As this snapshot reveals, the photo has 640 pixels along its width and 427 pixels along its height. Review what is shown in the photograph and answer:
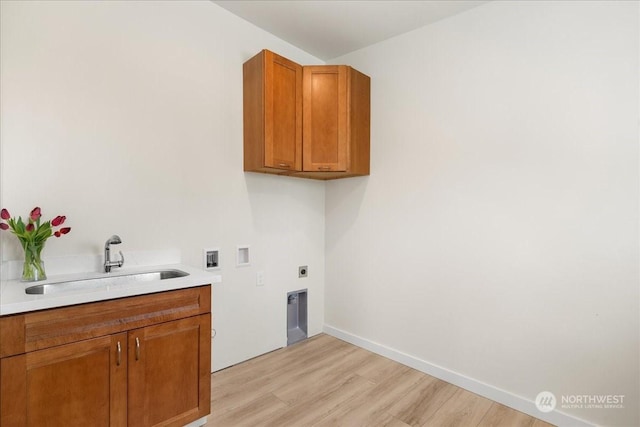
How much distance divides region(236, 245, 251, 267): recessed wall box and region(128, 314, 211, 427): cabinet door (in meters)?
0.79

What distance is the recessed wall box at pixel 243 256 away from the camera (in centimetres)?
262

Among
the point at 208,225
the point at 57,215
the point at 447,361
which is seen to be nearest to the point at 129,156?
the point at 57,215

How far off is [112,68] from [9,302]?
1.43 metres

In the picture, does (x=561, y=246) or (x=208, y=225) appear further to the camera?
(x=208, y=225)

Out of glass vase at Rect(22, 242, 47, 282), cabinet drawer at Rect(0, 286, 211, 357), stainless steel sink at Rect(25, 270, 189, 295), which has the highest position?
glass vase at Rect(22, 242, 47, 282)

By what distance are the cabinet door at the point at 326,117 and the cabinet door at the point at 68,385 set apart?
1.81 m

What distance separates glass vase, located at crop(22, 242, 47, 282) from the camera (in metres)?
1.60

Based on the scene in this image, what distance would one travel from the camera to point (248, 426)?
1873mm

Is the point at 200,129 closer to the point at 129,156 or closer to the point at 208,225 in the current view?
the point at 129,156

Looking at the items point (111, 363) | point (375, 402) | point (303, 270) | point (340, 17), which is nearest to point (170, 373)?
point (111, 363)

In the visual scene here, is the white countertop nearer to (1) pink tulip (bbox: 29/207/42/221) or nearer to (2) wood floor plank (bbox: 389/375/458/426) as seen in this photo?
(1) pink tulip (bbox: 29/207/42/221)

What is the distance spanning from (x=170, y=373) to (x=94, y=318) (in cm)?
50

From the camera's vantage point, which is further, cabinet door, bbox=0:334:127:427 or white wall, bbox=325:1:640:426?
white wall, bbox=325:1:640:426

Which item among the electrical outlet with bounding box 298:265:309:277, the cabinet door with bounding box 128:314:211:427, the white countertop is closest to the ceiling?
the white countertop
